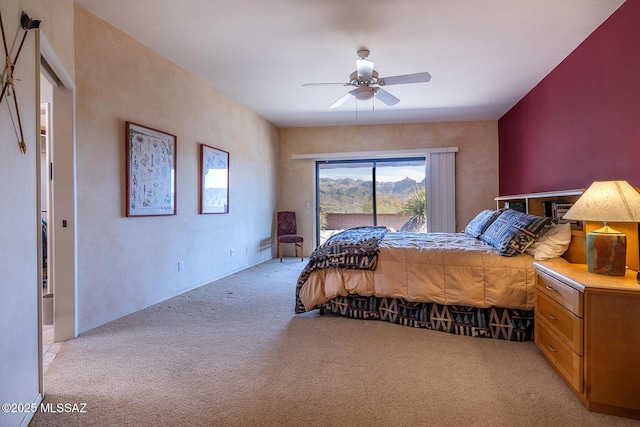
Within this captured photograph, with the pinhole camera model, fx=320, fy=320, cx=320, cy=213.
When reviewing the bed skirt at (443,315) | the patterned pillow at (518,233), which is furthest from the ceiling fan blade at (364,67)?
the bed skirt at (443,315)

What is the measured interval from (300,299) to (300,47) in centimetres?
245

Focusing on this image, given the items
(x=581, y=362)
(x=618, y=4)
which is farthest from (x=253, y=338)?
(x=618, y=4)

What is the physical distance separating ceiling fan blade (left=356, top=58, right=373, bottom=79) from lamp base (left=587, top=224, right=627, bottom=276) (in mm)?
2209

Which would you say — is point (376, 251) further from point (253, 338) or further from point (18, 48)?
point (18, 48)

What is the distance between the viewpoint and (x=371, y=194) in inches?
257

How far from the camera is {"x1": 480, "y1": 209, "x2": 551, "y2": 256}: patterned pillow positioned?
2.51 meters

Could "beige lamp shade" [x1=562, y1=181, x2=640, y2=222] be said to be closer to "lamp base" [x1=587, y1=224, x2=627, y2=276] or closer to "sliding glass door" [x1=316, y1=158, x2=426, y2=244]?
"lamp base" [x1=587, y1=224, x2=627, y2=276]

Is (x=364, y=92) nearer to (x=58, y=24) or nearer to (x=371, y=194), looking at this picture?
(x=58, y=24)

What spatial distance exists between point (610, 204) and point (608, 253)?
0.29m

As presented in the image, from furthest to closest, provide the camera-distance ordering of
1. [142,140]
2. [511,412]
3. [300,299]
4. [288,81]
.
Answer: [288,81] < [142,140] < [300,299] < [511,412]

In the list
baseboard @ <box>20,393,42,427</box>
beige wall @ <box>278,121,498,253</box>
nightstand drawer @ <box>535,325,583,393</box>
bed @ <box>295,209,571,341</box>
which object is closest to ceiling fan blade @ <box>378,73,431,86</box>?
bed @ <box>295,209,571,341</box>

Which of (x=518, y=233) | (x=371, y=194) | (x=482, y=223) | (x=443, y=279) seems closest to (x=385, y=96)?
(x=482, y=223)

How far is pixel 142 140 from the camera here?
10.5 feet

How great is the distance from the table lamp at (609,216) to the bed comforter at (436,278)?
59 centimetres
